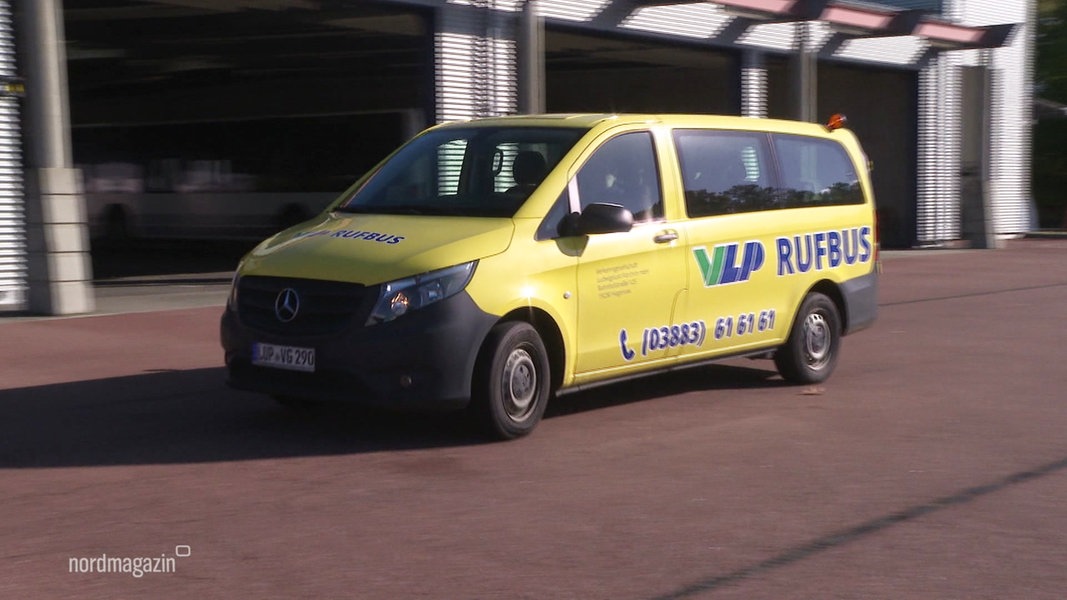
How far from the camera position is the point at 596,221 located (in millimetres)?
8250

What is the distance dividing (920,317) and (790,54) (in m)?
12.2

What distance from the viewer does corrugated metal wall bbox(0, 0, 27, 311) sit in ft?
49.1

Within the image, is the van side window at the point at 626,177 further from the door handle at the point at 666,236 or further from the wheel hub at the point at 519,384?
the wheel hub at the point at 519,384

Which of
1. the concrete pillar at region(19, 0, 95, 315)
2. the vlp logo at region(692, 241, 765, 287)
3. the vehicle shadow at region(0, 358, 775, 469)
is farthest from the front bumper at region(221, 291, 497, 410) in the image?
the concrete pillar at region(19, 0, 95, 315)

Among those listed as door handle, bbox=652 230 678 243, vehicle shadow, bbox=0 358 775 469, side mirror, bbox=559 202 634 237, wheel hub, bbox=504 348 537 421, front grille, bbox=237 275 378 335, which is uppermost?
side mirror, bbox=559 202 634 237

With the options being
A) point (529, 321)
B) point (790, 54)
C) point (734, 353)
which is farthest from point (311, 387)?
point (790, 54)

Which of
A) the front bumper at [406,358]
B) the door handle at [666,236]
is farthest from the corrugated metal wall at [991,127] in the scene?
the front bumper at [406,358]

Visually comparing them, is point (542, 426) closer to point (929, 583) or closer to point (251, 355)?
point (251, 355)

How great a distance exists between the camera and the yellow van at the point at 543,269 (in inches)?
299

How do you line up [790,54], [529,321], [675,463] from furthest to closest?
[790,54], [529,321], [675,463]

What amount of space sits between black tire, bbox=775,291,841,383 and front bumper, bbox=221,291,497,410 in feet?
10.9

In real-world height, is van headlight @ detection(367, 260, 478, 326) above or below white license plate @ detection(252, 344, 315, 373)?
above

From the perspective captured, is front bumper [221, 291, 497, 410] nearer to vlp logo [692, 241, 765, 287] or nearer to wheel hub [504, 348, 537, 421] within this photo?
wheel hub [504, 348, 537, 421]

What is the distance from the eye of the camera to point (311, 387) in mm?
7734
